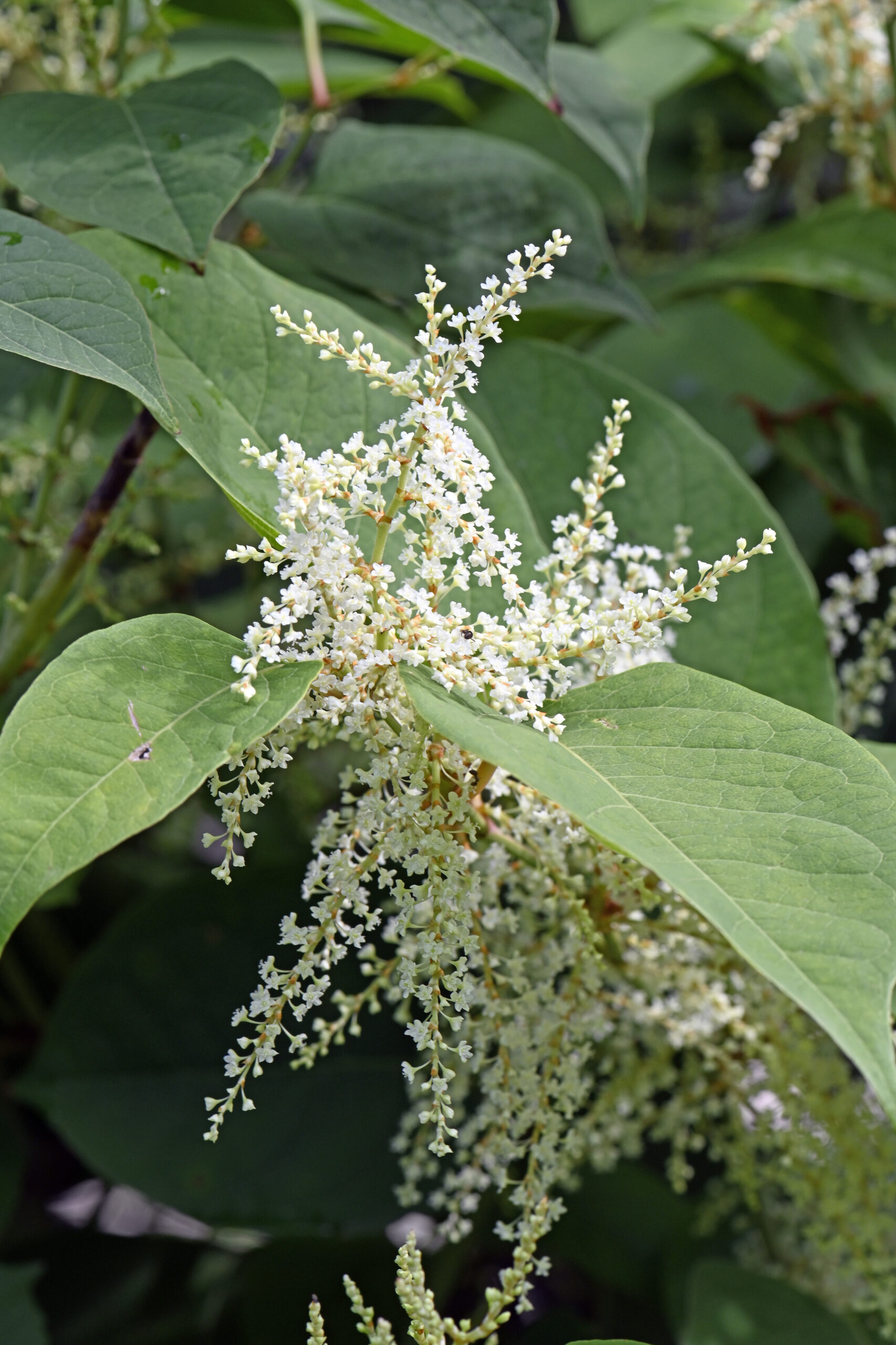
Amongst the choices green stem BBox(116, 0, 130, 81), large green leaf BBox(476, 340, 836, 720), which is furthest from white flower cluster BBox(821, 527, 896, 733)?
green stem BBox(116, 0, 130, 81)

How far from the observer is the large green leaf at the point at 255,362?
0.52m

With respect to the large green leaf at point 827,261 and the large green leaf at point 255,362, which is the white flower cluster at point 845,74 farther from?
the large green leaf at point 255,362

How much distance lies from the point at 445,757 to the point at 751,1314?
453 millimetres

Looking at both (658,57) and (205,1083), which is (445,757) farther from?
(658,57)

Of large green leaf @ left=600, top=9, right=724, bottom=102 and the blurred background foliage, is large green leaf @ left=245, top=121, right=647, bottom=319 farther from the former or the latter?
large green leaf @ left=600, top=9, right=724, bottom=102

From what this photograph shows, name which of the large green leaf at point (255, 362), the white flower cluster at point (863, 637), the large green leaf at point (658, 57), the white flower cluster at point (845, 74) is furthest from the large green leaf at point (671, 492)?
the large green leaf at point (658, 57)

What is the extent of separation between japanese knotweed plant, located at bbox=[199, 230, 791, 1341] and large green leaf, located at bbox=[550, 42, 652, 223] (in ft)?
1.01

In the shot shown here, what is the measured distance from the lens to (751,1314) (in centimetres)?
67

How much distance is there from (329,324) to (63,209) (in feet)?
0.45

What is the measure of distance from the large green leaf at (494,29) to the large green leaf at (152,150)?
0.09m

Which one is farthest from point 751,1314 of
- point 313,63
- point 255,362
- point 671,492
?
point 313,63

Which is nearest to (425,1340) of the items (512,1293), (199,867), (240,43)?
(512,1293)

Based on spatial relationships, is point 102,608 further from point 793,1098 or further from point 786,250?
point 786,250

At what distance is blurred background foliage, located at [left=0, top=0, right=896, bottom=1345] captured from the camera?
72 centimetres
